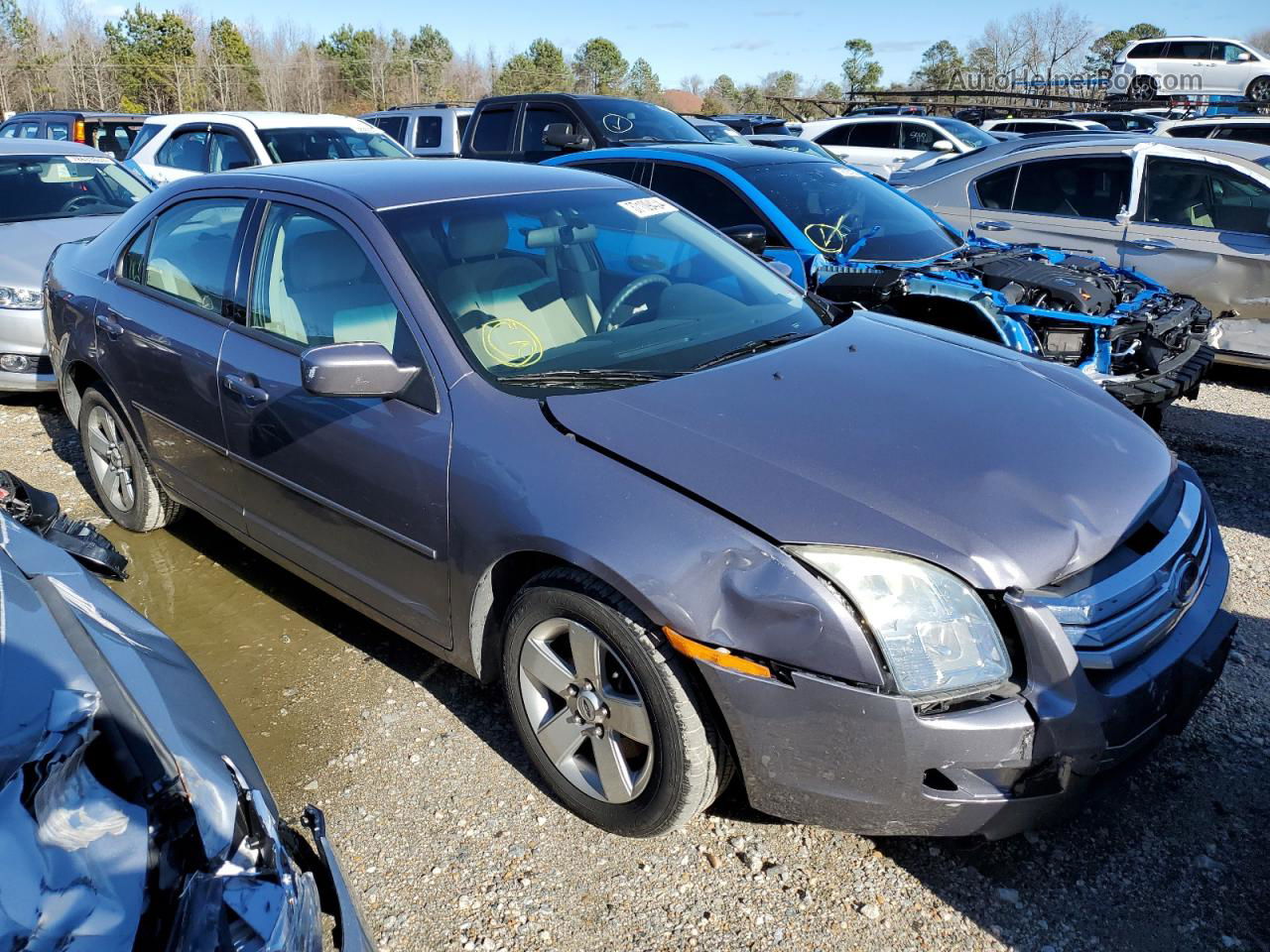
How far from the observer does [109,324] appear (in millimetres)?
4184

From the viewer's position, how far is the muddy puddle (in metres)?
3.25

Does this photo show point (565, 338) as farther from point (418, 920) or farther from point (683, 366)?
→ point (418, 920)

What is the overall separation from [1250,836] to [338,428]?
280 centimetres

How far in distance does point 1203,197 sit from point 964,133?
9996 mm

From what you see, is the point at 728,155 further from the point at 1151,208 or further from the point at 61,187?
the point at 61,187

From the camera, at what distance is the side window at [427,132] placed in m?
14.7

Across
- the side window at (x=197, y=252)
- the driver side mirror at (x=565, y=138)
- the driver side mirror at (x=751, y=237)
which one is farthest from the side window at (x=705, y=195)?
the side window at (x=197, y=252)

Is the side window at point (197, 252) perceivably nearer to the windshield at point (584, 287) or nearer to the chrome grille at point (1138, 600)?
the windshield at point (584, 287)

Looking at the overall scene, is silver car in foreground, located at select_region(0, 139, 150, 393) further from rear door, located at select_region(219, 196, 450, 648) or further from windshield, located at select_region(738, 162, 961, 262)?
windshield, located at select_region(738, 162, 961, 262)

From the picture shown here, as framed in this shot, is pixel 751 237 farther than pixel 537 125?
No

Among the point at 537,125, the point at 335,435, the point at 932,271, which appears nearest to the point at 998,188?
the point at 932,271

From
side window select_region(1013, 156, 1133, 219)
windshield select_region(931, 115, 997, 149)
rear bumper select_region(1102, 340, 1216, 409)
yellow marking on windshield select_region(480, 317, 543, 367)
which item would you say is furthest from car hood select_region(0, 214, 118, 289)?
windshield select_region(931, 115, 997, 149)

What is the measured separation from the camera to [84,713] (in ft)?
5.49

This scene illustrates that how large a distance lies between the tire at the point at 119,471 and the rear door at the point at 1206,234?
6264 millimetres
